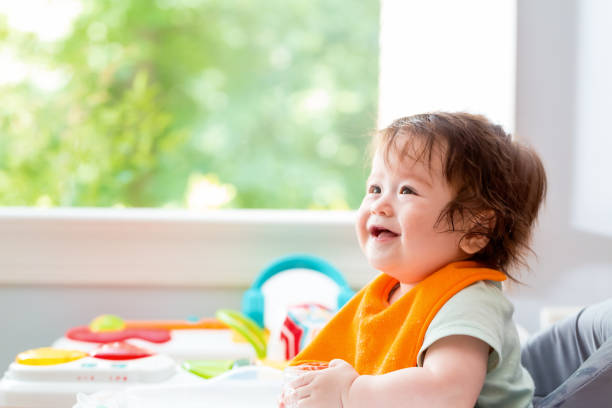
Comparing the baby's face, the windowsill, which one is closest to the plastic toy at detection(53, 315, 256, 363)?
the windowsill

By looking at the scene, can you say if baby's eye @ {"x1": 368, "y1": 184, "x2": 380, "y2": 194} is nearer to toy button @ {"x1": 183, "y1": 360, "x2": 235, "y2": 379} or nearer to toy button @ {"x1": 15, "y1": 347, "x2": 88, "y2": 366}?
toy button @ {"x1": 183, "y1": 360, "x2": 235, "y2": 379}

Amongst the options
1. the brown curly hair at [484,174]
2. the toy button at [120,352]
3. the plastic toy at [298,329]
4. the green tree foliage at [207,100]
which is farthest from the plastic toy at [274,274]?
the green tree foliage at [207,100]

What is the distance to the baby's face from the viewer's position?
0.64 meters

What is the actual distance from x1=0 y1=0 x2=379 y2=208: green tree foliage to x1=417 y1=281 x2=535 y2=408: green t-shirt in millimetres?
2513

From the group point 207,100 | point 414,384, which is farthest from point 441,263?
point 207,100

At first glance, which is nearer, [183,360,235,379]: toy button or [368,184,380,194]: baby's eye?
[368,184,380,194]: baby's eye

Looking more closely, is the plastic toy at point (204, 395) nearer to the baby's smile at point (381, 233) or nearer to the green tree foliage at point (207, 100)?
the baby's smile at point (381, 233)

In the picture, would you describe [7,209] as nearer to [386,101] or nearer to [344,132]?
[386,101]

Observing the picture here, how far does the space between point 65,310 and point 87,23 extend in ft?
7.41

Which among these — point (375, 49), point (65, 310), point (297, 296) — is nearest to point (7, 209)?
point (65, 310)

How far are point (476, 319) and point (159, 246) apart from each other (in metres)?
0.80

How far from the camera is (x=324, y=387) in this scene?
Answer: 56 centimetres

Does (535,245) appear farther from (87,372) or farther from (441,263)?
(87,372)

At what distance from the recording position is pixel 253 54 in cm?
357
